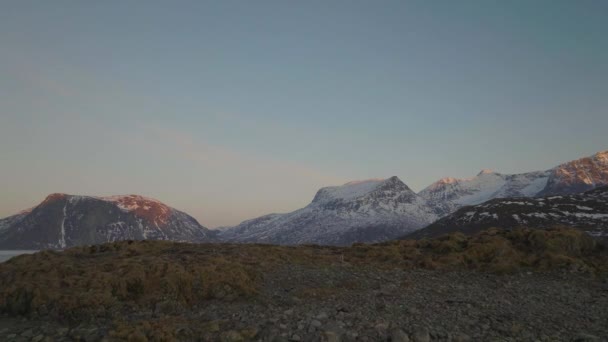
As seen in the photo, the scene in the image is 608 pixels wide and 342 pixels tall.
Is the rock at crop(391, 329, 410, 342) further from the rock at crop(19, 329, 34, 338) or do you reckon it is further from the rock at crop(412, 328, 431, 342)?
the rock at crop(19, 329, 34, 338)

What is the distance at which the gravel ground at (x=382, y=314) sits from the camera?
14.9m

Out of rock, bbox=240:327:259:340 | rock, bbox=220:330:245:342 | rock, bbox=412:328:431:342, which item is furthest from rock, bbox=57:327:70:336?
rock, bbox=412:328:431:342

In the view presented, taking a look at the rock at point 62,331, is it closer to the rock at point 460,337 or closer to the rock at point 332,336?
the rock at point 332,336

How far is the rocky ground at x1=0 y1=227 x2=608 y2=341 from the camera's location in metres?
15.0

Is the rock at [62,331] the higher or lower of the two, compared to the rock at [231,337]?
higher

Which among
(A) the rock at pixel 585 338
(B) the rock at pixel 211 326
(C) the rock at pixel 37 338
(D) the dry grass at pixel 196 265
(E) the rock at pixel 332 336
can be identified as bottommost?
(A) the rock at pixel 585 338

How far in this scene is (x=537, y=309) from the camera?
17844mm

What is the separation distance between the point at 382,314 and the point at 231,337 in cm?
628

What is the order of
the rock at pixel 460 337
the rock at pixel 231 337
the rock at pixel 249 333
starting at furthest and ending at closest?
the rock at pixel 249 333, the rock at pixel 231 337, the rock at pixel 460 337

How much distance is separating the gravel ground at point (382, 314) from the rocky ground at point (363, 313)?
4 cm

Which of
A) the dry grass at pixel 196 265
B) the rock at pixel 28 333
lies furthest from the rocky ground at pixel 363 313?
the dry grass at pixel 196 265

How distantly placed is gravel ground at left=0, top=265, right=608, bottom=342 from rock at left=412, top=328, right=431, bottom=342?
0.04m

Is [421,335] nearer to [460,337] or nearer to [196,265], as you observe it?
[460,337]

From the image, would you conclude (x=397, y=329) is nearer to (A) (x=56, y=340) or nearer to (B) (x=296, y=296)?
(B) (x=296, y=296)
